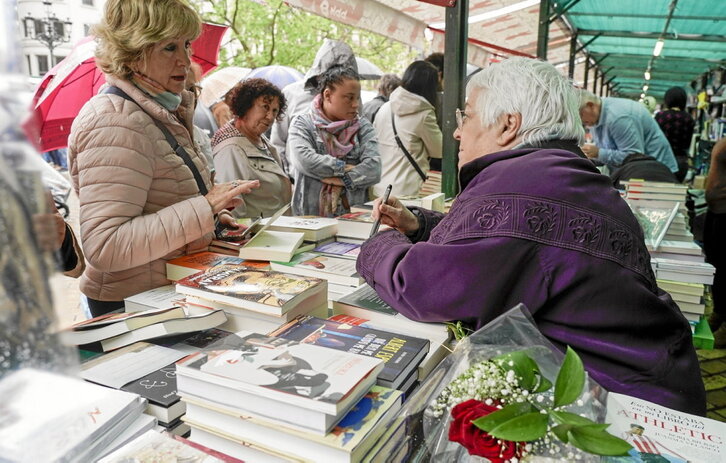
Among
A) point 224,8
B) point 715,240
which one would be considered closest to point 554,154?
point 715,240

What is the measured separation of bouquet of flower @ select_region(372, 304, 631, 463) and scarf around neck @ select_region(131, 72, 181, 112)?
54.5 inches

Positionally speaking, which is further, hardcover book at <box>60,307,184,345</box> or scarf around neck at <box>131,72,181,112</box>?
scarf around neck at <box>131,72,181,112</box>

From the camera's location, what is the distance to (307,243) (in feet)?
6.41

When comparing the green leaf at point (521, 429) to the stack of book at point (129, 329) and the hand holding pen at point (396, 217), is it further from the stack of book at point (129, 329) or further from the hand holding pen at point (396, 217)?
the hand holding pen at point (396, 217)

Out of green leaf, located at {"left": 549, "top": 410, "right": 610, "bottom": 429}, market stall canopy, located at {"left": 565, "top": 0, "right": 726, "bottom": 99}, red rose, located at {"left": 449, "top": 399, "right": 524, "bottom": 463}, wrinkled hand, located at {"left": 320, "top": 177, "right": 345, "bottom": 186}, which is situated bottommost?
red rose, located at {"left": 449, "top": 399, "right": 524, "bottom": 463}

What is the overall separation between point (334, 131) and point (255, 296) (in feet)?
7.24

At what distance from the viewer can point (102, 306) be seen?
1803 mm

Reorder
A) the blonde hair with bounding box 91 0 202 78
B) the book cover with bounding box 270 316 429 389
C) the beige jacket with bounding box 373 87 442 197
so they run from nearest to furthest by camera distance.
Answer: the book cover with bounding box 270 316 429 389 → the blonde hair with bounding box 91 0 202 78 → the beige jacket with bounding box 373 87 442 197

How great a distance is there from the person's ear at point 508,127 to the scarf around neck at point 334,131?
192cm

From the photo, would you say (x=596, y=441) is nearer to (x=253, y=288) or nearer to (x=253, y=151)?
(x=253, y=288)

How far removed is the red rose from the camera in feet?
2.28

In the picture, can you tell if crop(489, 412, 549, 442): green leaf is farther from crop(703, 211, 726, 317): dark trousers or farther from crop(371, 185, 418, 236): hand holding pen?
crop(703, 211, 726, 317): dark trousers

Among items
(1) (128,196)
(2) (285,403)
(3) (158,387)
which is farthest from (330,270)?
(2) (285,403)

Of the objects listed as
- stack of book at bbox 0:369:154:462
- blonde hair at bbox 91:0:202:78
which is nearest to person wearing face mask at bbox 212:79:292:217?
blonde hair at bbox 91:0:202:78
